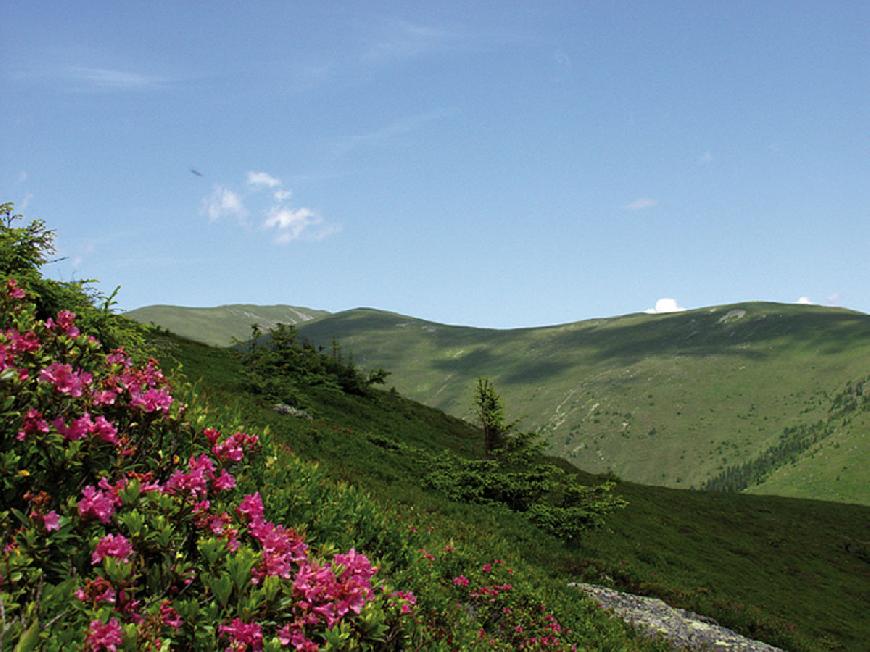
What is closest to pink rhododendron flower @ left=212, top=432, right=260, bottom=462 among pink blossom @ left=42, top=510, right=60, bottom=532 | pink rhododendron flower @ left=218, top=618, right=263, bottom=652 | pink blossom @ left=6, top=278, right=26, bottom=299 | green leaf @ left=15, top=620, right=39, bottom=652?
pink blossom @ left=42, top=510, right=60, bottom=532

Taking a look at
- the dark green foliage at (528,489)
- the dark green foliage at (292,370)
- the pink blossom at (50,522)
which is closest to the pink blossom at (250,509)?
the pink blossom at (50,522)

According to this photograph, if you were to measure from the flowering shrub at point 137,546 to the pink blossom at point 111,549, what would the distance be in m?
0.01

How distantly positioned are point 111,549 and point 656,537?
43.6 m

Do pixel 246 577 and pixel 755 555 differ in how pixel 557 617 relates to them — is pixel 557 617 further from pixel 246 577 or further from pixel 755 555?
pixel 755 555

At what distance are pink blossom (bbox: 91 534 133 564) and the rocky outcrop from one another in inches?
595

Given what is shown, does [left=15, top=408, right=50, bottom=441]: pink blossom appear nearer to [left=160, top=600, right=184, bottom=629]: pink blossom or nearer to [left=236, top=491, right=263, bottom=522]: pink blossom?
[left=236, top=491, right=263, bottom=522]: pink blossom

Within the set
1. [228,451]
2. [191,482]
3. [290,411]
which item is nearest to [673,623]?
[228,451]

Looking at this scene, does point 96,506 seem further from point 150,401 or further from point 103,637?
point 150,401

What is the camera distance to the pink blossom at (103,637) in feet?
13.1

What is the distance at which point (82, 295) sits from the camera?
12375 mm

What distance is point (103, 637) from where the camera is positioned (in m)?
4.04

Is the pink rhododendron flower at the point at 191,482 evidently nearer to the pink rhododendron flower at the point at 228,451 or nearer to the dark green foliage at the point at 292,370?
the pink rhododendron flower at the point at 228,451

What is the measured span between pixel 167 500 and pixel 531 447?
31185 mm

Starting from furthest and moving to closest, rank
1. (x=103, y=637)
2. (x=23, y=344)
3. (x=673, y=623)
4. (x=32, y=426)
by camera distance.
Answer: (x=673, y=623)
(x=23, y=344)
(x=32, y=426)
(x=103, y=637)
